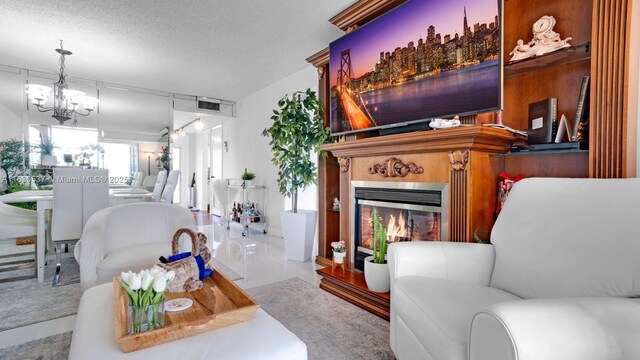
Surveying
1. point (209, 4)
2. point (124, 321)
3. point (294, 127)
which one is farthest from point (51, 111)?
point (124, 321)

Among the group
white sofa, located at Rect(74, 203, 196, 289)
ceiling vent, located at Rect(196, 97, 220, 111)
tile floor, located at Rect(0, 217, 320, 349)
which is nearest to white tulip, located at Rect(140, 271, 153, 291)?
white sofa, located at Rect(74, 203, 196, 289)

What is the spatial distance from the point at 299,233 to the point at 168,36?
2587mm

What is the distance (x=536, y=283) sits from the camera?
130 cm

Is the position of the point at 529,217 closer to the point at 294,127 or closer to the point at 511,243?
the point at 511,243

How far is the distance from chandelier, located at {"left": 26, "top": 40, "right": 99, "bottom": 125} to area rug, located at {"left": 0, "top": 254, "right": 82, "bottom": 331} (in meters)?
2.41

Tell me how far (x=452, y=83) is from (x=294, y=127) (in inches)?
71.8

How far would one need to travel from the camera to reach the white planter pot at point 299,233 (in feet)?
11.2

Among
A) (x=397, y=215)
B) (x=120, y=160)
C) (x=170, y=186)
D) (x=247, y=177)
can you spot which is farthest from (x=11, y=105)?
(x=397, y=215)

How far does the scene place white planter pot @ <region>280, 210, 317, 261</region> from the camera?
342cm

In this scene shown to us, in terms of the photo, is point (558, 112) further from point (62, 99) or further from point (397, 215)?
point (62, 99)

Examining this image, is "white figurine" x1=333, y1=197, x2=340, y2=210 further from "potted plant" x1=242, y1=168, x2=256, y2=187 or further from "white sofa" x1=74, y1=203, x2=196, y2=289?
"potted plant" x1=242, y1=168, x2=256, y2=187

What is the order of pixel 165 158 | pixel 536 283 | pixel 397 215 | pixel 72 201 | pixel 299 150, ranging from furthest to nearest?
pixel 165 158 → pixel 299 150 → pixel 72 201 → pixel 397 215 → pixel 536 283

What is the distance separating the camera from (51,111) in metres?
4.48

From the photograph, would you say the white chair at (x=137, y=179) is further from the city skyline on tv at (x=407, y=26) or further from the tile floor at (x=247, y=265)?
the city skyline on tv at (x=407, y=26)
